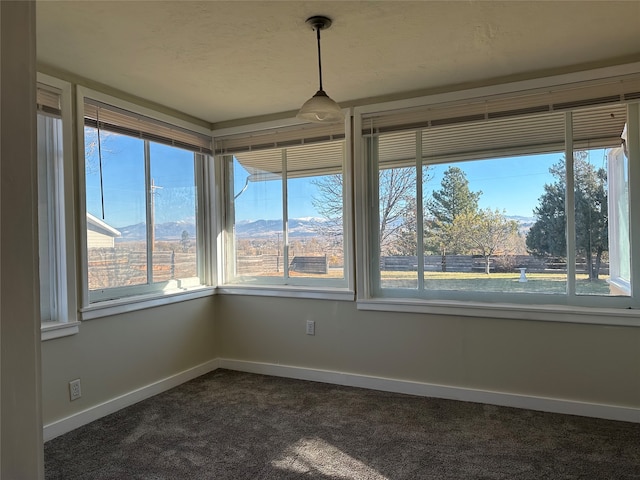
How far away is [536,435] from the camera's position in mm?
2586

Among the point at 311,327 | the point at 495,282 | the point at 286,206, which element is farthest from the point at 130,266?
the point at 495,282

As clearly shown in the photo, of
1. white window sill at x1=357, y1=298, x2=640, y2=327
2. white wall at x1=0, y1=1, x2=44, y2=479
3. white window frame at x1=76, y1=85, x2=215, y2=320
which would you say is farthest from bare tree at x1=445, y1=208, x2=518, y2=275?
white wall at x1=0, y1=1, x2=44, y2=479

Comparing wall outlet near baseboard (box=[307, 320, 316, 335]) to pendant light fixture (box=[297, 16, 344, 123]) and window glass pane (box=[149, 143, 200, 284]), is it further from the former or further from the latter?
pendant light fixture (box=[297, 16, 344, 123])

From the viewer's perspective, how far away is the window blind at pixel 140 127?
2.98 m

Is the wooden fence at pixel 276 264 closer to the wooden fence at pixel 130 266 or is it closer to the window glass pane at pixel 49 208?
the wooden fence at pixel 130 266

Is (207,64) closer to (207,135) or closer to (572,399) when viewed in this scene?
(207,135)

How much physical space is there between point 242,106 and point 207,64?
0.90 meters

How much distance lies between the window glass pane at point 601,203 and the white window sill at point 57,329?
3287 mm

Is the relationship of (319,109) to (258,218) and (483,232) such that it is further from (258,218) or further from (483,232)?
(258,218)

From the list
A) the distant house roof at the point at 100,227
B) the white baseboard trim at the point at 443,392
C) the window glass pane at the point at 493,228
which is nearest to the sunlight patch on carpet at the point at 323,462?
the white baseboard trim at the point at 443,392

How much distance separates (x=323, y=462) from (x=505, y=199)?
213cm

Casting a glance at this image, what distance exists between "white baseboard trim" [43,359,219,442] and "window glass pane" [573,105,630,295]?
3.03 meters

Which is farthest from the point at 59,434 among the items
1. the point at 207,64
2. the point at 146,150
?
the point at 207,64

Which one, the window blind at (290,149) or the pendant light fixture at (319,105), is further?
the window blind at (290,149)
